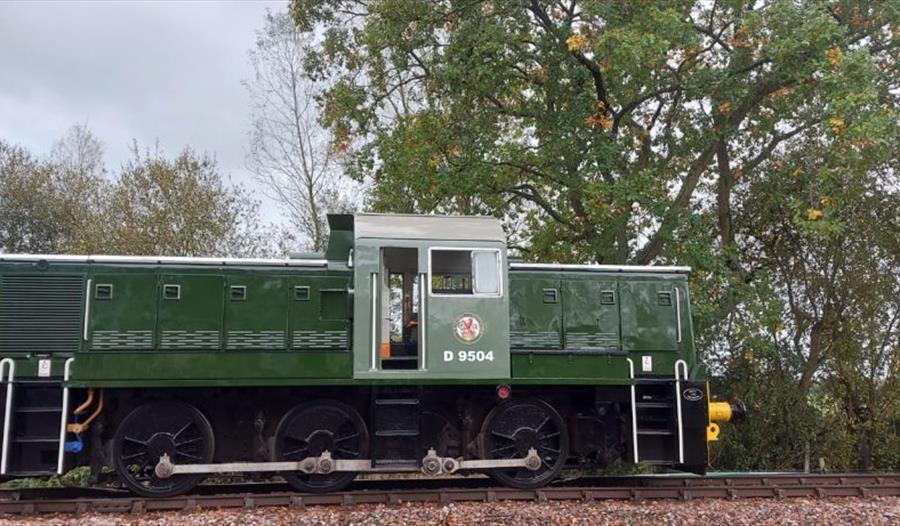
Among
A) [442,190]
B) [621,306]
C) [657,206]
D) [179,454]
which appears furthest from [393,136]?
[179,454]

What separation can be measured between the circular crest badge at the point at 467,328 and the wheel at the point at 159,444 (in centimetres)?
319

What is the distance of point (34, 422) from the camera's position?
7891mm

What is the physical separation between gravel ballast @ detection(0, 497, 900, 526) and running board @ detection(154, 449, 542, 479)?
0.55 m

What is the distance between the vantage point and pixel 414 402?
8438mm

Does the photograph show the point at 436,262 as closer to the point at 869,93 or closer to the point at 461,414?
the point at 461,414

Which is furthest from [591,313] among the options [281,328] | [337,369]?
[281,328]

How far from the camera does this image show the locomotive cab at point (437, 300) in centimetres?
812

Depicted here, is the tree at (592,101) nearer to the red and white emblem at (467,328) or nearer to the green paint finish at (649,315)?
the green paint finish at (649,315)

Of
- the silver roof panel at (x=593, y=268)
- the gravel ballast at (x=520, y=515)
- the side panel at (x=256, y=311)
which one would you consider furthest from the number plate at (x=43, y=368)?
the silver roof panel at (x=593, y=268)

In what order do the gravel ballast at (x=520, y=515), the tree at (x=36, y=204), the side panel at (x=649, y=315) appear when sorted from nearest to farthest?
the gravel ballast at (x=520, y=515), the side panel at (x=649, y=315), the tree at (x=36, y=204)

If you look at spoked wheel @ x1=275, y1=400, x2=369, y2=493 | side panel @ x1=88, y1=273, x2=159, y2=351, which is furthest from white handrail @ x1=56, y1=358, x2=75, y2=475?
spoked wheel @ x1=275, y1=400, x2=369, y2=493

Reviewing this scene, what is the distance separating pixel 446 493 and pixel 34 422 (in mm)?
4810

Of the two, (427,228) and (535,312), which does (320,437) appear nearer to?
(427,228)

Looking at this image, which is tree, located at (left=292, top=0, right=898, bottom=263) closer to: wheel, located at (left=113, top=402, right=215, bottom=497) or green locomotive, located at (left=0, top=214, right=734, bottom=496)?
green locomotive, located at (left=0, top=214, right=734, bottom=496)
